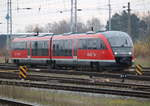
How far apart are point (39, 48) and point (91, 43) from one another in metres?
8.33

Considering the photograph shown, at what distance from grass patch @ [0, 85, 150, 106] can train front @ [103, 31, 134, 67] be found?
32.2 feet

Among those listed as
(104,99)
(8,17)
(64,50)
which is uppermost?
(8,17)

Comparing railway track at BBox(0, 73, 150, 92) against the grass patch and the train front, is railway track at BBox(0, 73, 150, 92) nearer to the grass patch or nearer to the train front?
the grass patch

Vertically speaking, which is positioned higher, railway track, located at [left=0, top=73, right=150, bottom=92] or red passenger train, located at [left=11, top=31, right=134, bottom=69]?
red passenger train, located at [left=11, top=31, right=134, bottom=69]

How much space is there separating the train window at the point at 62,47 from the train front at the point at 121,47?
4301mm

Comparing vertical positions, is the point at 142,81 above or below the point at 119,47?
below

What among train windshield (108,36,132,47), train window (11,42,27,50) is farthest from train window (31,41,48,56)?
train windshield (108,36,132,47)

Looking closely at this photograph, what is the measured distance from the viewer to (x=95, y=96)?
15102 mm

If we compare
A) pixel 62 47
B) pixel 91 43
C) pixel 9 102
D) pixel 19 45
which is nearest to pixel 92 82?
pixel 9 102

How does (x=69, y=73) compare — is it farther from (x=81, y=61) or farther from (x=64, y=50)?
(x=64, y=50)

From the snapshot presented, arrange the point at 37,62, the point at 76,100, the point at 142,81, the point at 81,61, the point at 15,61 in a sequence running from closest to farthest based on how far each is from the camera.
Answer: the point at 76,100 → the point at 142,81 → the point at 81,61 → the point at 37,62 → the point at 15,61

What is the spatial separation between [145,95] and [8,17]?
40.9 m

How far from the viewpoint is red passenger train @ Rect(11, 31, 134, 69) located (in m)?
25.8

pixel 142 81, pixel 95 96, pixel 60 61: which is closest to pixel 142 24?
pixel 60 61
